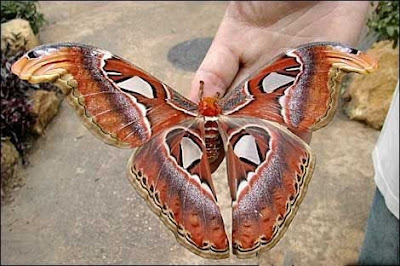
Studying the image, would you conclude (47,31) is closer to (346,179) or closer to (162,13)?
(162,13)

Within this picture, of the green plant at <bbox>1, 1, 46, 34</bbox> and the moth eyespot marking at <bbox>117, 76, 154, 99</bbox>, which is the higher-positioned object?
the moth eyespot marking at <bbox>117, 76, 154, 99</bbox>

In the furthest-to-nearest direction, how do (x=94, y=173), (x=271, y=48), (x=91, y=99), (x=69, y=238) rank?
(x=94, y=173)
(x=69, y=238)
(x=271, y=48)
(x=91, y=99)

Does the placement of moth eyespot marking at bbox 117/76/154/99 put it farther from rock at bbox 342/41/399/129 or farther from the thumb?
rock at bbox 342/41/399/129

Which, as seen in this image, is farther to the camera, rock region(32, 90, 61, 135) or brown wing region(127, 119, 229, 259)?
rock region(32, 90, 61, 135)

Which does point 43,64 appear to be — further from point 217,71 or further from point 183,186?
point 217,71

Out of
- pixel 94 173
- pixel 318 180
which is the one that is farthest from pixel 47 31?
pixel 318 180

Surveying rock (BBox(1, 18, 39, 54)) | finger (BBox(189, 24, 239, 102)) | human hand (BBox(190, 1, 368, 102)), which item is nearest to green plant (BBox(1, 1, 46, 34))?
rock (BBox(1, 18, 39, 54))
